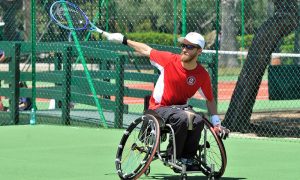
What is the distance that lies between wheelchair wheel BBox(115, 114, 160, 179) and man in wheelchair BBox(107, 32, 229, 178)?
0.18 metres

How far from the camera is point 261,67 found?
14602mm

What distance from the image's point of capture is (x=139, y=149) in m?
9.20

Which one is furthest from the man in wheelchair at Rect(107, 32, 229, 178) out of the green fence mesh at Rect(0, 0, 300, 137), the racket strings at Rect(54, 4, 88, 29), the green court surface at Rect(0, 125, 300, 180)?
the green fence mesh at Rect(0, 0, 300, 137)

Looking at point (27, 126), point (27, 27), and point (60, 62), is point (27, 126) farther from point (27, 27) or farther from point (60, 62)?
point (27, 27)

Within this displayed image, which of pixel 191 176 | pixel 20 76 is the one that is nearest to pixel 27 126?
pixel 20 76

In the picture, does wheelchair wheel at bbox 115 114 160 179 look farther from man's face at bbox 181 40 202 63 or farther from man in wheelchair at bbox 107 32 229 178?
man's face at bbox 181 40 202 63

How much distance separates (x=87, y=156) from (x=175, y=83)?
2.66 metres

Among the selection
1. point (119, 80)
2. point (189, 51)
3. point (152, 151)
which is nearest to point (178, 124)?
point (152, 151)

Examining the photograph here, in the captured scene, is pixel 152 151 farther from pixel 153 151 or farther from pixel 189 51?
pixel 189 51

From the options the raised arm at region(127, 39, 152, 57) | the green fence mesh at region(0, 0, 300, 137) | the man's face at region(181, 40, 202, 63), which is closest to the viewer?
the man's face at region(181, 40, 202, 63)

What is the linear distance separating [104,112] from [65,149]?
4.37m

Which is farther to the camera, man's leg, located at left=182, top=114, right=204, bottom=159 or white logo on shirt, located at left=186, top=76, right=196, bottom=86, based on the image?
white logo on shirt, located at left=186, top=76, right=196, bottom=86

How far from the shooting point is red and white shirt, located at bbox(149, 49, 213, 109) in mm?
9211

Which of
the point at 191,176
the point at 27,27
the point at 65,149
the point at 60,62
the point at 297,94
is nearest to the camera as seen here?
the point at 191,176
